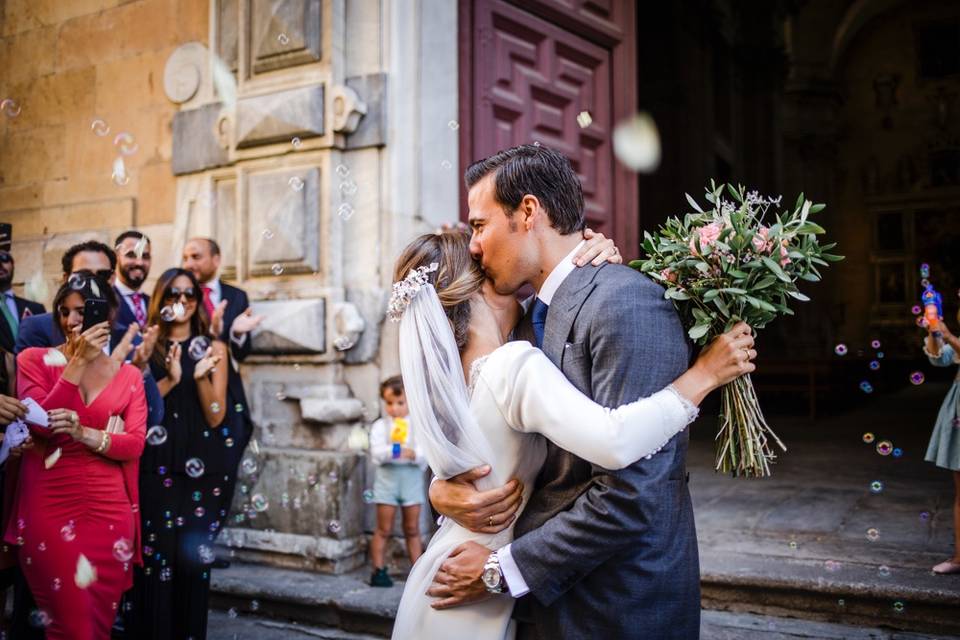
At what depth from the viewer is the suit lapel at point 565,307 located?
203cm

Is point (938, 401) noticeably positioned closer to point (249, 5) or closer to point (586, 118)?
point (586, 118)

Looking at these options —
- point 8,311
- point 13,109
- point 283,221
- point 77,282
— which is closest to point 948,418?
point 283,221

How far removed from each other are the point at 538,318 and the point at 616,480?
0.55 m

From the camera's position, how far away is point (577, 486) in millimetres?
2037

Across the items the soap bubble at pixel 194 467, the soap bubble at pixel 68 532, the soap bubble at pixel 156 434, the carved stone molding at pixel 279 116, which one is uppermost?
the carved stone molding at pixel 279 116

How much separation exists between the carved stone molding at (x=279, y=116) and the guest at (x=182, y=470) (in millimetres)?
1407

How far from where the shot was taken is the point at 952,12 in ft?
69.6

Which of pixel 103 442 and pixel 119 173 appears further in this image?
pixel 119 173

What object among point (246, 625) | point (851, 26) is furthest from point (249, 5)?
point (851, 26)

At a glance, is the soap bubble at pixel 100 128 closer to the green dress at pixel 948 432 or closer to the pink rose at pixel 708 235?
the pink rose at pixel 708 235

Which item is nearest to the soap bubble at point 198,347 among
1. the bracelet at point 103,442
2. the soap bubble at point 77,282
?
the soap bubble at point 77,282

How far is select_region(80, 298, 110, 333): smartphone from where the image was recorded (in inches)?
134

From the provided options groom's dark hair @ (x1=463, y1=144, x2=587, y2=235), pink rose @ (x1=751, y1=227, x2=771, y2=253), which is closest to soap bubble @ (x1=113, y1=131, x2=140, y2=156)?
groom's dark hair @ (x1=463, y1=144, x2=587, y2=235)

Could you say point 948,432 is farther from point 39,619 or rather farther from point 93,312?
point 39,619
